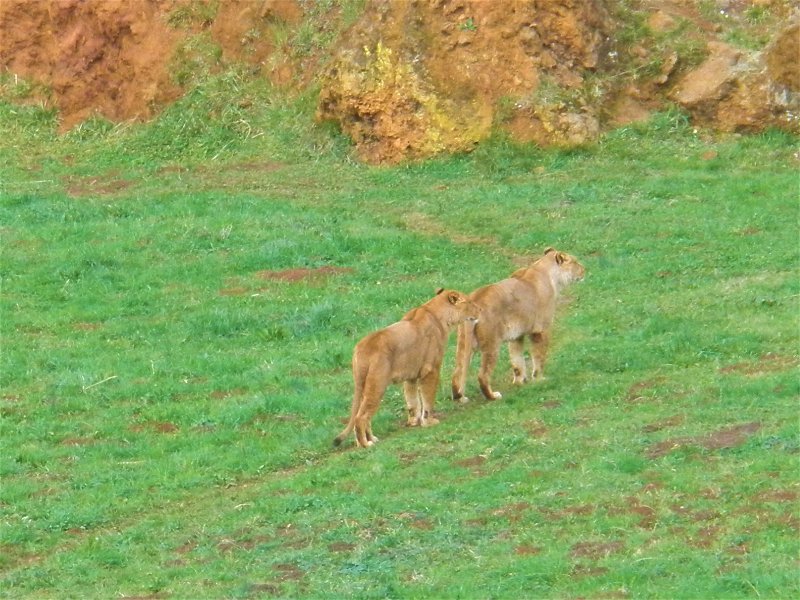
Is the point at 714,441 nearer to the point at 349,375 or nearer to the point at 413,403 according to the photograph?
the point at 413,403

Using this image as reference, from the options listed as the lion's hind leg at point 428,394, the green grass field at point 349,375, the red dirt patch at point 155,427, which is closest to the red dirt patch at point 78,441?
the green grass field at point 349,375

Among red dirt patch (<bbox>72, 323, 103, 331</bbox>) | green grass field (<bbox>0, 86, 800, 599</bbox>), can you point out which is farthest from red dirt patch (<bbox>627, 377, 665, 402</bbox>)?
red dirt patch (<bbox>72, 323, 103, 331</bbox>)

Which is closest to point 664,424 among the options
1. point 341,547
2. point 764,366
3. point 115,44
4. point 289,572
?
point 764,366

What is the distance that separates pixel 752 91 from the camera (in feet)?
74.7

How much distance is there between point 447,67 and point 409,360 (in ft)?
36.0

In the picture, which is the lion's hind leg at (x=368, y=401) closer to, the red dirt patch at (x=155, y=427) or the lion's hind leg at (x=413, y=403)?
the lion's hind leg at (x=413, y=403)

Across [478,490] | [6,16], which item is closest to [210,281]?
[478,490]

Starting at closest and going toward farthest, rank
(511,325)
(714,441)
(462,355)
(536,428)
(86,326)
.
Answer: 1. (714,441)
2. (536,428)
3. (462,355)
4. (511,325)
5. (86,326)

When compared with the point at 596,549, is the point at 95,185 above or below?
above

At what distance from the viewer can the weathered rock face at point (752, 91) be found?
22.6m

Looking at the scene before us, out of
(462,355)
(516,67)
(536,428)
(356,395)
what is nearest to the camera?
(536,428)

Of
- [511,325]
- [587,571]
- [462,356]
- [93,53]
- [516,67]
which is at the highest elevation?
[93,53]

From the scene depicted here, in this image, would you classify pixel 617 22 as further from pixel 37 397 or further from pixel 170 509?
pixel 170 509

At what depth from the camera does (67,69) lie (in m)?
26.7
